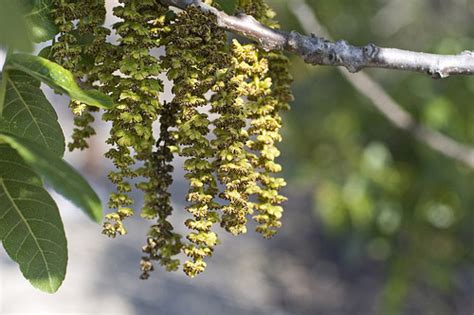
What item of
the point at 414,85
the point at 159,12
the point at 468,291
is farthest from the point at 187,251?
the point at 468,291

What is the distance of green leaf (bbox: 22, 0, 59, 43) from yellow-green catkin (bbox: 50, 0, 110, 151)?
0.01m

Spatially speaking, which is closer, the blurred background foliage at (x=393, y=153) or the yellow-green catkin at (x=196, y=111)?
the yellow-green catkin at (x=196, y=111)

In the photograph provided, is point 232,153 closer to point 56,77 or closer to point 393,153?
point 56,77

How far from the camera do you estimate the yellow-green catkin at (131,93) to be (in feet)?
3.51

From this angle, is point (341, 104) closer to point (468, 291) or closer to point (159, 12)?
point (468, 291)

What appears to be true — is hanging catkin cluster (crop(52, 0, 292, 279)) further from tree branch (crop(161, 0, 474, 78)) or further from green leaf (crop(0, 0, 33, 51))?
green leaf (crop(0, 0, 33, 51))

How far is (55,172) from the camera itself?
32.2 inches

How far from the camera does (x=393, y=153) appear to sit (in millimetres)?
4160

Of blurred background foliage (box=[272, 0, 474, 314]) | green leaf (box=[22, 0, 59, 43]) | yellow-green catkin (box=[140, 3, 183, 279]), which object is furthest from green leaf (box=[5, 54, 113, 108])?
blurred background foliage (box=[272, 0, 474, 314])

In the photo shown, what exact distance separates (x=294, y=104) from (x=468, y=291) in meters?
1.83

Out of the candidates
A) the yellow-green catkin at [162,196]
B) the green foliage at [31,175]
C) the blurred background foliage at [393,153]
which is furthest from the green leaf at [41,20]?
the blurred background foliage at [393,153]

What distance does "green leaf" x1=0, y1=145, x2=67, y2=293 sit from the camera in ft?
3.48

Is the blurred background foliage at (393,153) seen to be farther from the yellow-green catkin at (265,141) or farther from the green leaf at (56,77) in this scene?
the green leaf at (56,77)

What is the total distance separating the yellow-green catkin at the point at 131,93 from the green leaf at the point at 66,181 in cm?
23
